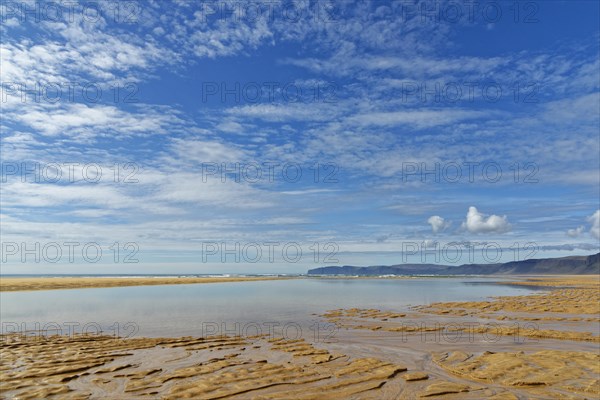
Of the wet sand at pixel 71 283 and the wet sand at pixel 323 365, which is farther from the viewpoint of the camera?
the wet sand at pixel 71 283

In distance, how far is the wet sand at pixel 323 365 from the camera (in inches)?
556

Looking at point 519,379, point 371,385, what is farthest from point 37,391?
point 519,379

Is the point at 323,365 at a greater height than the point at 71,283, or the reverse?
the point at 323,365

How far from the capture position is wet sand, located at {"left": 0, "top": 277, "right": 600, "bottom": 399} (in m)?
14.1

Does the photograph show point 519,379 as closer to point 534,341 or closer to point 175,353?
point 534,341

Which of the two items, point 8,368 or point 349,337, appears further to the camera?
point 349,337

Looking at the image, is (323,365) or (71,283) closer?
(323,365)

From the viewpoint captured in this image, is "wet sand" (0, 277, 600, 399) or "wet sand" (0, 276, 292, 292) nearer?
"wet sand" (0, 277, 600, 399)

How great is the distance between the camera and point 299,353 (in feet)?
65.6

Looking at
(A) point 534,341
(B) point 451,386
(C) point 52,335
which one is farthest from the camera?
(C) point 52,335

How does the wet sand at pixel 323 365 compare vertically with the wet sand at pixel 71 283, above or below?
above

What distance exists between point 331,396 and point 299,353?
671 cm

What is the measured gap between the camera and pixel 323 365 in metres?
17.7

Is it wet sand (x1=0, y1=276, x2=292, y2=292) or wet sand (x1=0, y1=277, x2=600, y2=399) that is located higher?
wet sand (x1=0, y1=277, x2=600, y2=399)
